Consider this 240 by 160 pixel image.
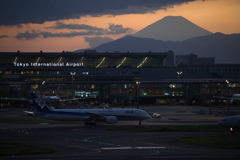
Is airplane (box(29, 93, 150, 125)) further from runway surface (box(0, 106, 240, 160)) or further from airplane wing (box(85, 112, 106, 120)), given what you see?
runway surface (box(0, 106, 240, 160))

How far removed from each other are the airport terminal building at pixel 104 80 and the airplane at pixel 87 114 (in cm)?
5967

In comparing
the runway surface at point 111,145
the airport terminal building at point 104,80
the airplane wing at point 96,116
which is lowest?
the runway surface at point 111,145

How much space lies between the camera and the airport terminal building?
14788 cm

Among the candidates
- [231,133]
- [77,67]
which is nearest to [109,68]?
[77,67]

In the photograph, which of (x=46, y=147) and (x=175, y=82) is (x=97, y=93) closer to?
(x=175, y=82)

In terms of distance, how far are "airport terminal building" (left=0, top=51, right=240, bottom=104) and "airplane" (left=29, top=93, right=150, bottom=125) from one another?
59668 millimetres

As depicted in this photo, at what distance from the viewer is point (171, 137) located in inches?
1874

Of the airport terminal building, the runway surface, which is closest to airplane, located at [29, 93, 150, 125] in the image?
the runway surface

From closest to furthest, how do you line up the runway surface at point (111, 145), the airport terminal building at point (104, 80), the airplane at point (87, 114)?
the runway surface at point (111, 145)
the airplane at point (87, 114)
the airport terminal building at point (104, 80)

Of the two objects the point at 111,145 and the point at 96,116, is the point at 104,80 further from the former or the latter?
the point at 111,145

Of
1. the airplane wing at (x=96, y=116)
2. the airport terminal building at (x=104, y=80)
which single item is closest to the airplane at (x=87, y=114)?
the airplane wing at (x=96, y=116)

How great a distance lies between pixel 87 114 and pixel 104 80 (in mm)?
94991

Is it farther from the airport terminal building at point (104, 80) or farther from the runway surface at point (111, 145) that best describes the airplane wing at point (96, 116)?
the airport terminal building at point (104, 80)

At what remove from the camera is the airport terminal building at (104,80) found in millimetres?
147875
